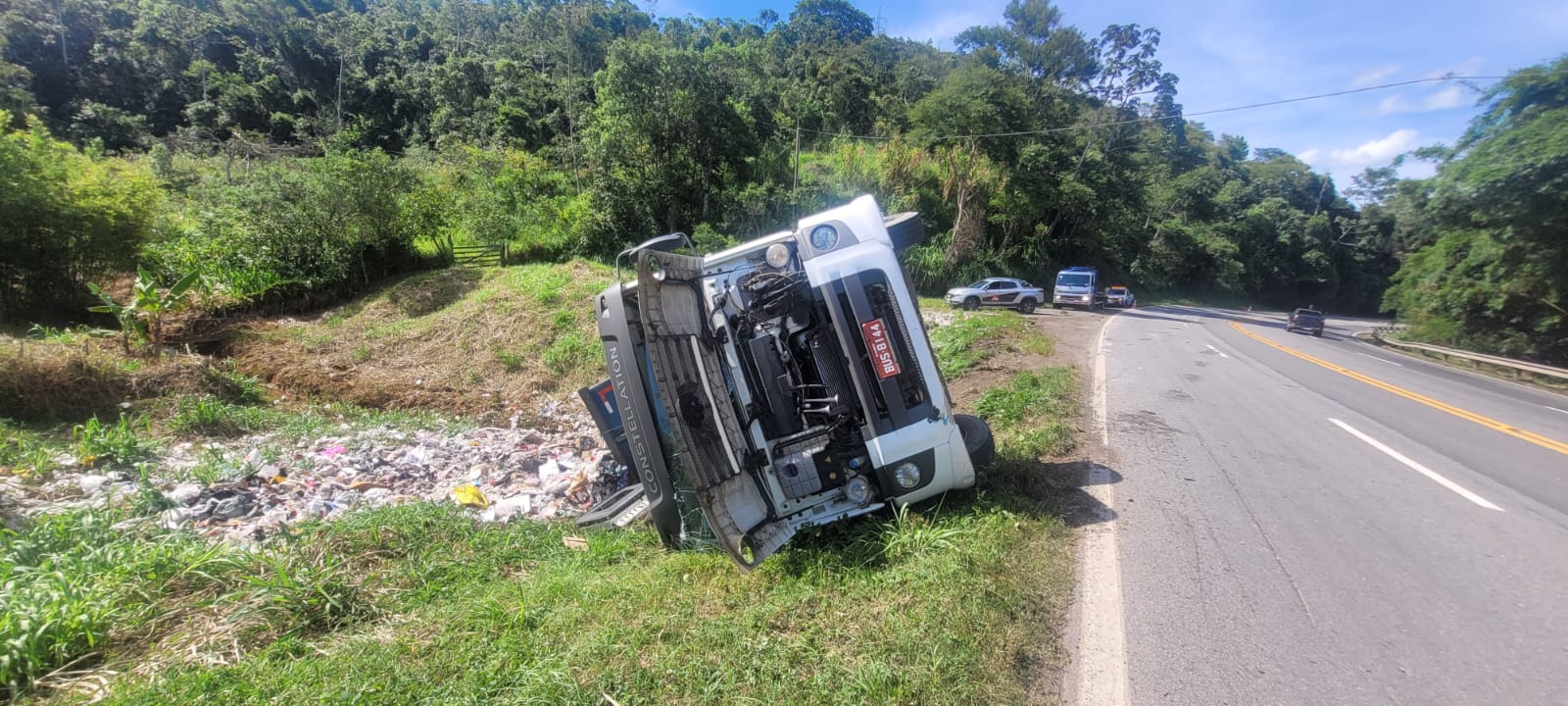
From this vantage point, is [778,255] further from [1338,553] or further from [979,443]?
[1338,553]

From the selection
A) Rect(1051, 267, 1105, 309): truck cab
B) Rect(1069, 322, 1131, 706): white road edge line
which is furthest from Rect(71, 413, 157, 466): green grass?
Rect(1051, 267, 1105, 309): truck cab

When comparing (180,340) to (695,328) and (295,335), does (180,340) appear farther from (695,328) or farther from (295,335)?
(695,328)

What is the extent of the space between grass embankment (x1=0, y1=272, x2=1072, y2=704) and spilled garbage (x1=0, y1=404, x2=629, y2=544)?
0.64 m

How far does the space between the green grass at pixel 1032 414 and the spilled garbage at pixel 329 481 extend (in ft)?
13.3

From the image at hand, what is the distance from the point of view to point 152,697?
7.82 ft

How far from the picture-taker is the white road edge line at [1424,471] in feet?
15.6

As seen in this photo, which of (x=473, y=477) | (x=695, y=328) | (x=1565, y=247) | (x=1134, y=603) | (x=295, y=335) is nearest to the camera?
(x=1134, y=603)

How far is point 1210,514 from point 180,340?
53.9 feet

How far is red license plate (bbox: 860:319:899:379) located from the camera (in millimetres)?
3764

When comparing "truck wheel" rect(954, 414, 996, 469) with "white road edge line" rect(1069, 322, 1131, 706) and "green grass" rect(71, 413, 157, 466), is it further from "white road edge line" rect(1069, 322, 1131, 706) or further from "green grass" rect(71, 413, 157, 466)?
"green grass" rect(71, 413, 157, 466)

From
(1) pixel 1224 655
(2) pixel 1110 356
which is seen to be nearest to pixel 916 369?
(1) pixel 1224 655

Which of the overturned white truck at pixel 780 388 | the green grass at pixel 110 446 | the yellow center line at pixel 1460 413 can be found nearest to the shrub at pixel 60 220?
the green grass at pixel 110 446

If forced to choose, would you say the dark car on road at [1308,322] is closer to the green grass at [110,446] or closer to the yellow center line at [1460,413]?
the yellow center line at [1460,413]

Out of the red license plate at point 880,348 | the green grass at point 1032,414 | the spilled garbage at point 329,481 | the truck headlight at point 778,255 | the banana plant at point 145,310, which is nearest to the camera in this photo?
the red license plate at point 880,348
